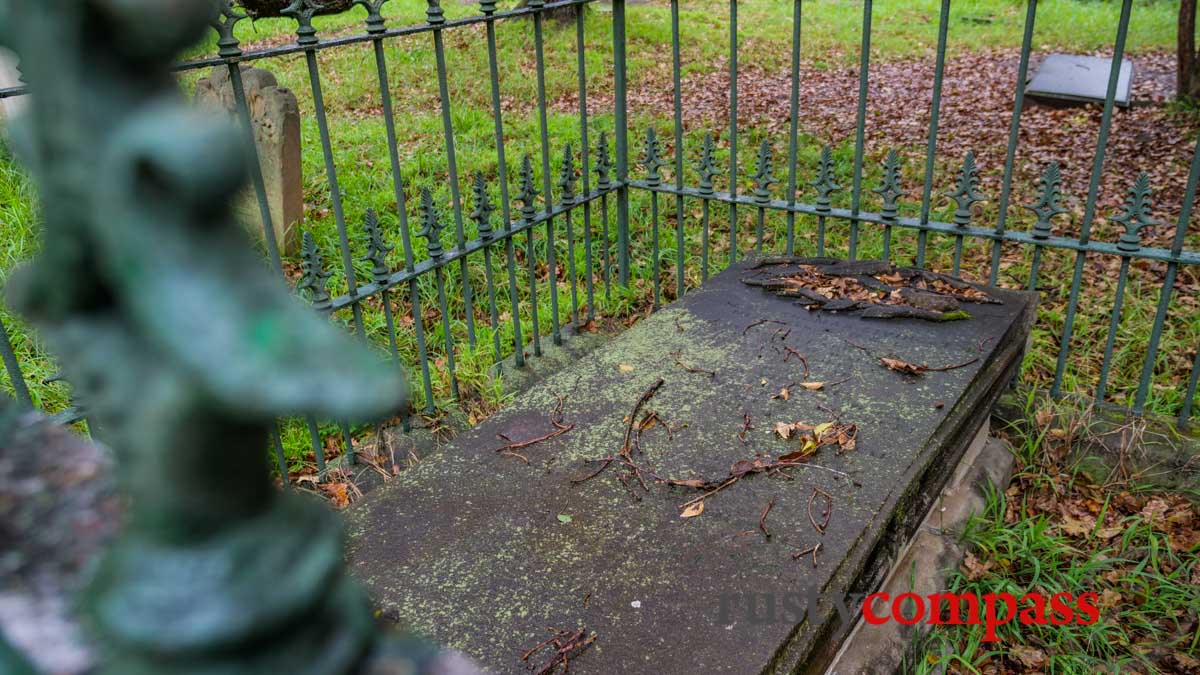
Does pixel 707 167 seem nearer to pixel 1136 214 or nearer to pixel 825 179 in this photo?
pixel 825 179

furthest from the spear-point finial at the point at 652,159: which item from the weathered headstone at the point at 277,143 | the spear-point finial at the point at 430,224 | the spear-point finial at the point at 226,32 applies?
the weathered headstone at the point at 277,143

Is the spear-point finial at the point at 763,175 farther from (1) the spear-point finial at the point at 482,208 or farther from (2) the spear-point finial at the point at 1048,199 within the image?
(1) the spear-point finial at the point at 482,208

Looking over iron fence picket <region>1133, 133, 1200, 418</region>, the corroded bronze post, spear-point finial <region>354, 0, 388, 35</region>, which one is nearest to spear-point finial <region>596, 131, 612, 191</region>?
spear-point finial <region>354, 0, 388, 35</region>

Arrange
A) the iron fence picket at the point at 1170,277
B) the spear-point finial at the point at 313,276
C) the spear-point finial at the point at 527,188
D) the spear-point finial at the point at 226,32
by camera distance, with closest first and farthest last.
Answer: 1. the spear-point finial at the point at 226,32
2. the spear-point finial at the point at 313,276
3. the iron fence picket at the point at 1170,277
4. the spear-point finial at the point at 527,188

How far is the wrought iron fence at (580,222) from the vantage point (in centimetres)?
298

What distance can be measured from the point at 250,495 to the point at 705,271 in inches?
152

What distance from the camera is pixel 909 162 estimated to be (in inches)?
268

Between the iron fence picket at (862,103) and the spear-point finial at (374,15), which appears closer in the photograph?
the spear-point finial at (374,15)

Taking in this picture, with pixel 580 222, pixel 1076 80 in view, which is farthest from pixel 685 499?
pixel 1076 80

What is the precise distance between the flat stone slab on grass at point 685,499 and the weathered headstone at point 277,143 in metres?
2.97

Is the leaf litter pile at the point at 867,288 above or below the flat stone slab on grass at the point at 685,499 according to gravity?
above

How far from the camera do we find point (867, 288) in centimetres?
350

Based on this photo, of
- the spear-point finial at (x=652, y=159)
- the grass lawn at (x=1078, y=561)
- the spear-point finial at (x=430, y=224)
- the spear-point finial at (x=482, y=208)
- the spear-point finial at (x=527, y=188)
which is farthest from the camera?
the spear-point finial at (x=652, y=159)

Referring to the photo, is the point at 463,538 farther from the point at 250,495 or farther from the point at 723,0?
the point at 723,0
